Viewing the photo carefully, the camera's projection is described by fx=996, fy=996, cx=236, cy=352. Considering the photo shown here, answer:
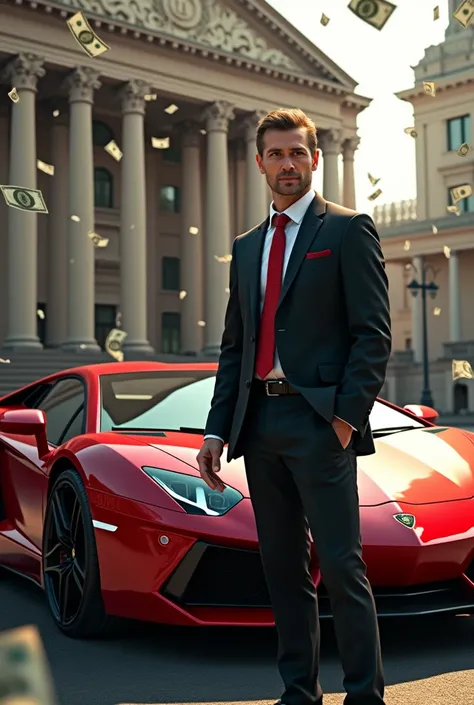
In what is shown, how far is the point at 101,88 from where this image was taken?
126 ft

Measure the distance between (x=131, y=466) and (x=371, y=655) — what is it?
186 cm

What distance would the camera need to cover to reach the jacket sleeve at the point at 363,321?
118 inches

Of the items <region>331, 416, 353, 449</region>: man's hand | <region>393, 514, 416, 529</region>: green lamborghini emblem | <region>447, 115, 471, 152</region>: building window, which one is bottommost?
<region>393, 514, 416, 529</region>: green lamborghini emblem

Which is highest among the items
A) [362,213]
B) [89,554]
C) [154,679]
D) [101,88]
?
[101,88]

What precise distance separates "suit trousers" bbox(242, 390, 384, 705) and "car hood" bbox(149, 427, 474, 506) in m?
1.12

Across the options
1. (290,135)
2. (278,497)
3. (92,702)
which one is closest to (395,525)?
(278,497)

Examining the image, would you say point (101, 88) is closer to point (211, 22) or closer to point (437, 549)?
point (211, 22)

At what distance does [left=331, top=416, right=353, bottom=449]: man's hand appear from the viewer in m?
2.99

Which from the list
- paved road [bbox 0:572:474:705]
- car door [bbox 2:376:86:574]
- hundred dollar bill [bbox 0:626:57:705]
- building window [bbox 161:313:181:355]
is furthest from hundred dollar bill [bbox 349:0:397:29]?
building window [bbox 161:313:181:355]

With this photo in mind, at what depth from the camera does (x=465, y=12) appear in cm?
1041

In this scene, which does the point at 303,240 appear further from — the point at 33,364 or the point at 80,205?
the point at 80,205

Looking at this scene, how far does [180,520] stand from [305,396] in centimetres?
141

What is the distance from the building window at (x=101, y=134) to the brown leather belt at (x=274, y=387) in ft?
134

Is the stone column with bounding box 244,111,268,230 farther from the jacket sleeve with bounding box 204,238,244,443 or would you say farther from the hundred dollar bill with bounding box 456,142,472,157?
the jacket sleeve with bounding box 204,238,244,443
